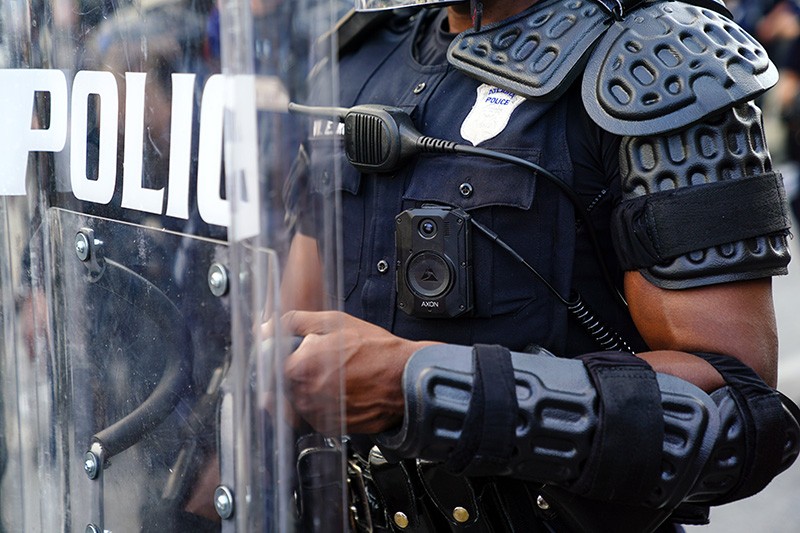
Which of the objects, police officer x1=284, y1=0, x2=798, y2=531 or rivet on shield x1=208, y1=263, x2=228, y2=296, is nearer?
rivet on shield x1=208, y1=263, x2=228, y2=296

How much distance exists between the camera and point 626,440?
1440 mm

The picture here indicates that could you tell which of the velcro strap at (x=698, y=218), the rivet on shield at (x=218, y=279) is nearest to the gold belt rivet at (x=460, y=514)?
the velcro strap at (x=698, y=218)

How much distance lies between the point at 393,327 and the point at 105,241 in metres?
0.60

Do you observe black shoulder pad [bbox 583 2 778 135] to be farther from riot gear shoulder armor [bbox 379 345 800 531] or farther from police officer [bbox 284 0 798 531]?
riot gear shoulder armor [bbox 379 345 800 531]

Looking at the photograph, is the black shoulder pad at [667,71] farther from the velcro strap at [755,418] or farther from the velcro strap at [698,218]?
the velcro strap at [755,418]

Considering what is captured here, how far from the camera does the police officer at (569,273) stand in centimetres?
144

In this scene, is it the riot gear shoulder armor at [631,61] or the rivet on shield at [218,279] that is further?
the riot gear shoulder armor at [631,61]

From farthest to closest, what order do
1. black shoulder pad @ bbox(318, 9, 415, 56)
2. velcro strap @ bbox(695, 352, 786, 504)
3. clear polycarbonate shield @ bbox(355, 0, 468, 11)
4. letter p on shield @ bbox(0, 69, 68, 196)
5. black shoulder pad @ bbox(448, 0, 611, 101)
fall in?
black shoulder pad @ bbox(318, 9, 415, 56) < clear polycarbonate shield @ bbox(355, 0, 468, 11) < black shoulder pad @ bbox(448, 0, 611, 101) < velcro strap @ bbox(695, 352, 786, 504) < letter p on shield @ bbox(0, 69, 68, 196)

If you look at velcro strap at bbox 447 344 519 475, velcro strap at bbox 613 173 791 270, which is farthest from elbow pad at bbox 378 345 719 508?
velcro strap at bbox 613 173 791 270

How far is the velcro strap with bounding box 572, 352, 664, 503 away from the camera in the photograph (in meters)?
1.44

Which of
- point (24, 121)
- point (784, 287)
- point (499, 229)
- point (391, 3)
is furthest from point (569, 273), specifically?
point (784, 287)

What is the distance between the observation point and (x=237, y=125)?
109 centimetres

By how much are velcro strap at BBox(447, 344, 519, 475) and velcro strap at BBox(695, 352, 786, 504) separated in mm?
348

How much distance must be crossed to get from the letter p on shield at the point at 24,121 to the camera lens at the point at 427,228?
60cm
